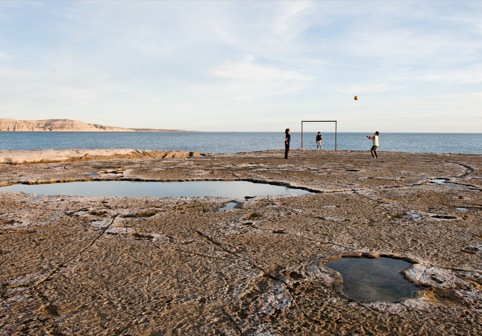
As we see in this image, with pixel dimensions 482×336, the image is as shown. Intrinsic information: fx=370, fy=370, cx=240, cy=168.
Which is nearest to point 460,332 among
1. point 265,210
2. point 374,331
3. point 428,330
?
point 428,330

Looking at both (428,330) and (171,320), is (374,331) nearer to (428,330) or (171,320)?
(428,330)

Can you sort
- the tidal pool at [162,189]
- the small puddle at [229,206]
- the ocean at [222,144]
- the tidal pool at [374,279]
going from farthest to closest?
the ocean at [222,144] → the tidal pool at [162,189] → the small puddle at [229,206] → the tidal pool at [374,279]

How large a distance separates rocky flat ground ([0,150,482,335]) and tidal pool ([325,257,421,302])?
0.31 ft

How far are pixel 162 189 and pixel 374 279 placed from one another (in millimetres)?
6361

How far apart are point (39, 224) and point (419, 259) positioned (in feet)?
17.1

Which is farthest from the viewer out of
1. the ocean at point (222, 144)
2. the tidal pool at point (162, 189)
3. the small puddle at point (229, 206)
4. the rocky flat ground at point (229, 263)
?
the ocean at point (222, 144)

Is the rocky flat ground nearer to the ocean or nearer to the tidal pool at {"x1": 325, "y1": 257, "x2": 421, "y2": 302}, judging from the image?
the tidal pool at {"x1": 325, "y1": 257, "x2": 421, "y2": 302}

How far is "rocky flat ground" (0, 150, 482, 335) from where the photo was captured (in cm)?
282

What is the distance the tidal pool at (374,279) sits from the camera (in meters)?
3.27

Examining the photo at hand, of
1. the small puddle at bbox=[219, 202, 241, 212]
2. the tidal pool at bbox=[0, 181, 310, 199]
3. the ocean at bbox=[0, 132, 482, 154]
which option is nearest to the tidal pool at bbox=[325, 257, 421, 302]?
the small puddle at bbox=[219, 202, 241, 212]

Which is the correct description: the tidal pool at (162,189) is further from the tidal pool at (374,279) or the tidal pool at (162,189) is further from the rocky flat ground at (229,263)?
the tidal pool at (374,279)

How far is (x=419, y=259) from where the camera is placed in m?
4.08

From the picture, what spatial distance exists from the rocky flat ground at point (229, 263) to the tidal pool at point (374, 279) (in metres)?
0.09

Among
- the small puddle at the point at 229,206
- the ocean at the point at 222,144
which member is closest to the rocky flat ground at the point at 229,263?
the small puddle at the point at 229,206
